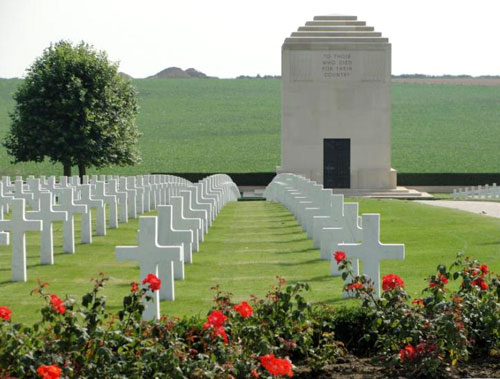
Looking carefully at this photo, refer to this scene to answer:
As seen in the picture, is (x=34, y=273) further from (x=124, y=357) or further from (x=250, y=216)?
(x=250, y=216)

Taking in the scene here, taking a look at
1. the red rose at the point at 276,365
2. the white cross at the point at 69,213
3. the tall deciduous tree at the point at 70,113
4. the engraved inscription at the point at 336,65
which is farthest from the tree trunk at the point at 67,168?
the red rose at the point at 276,365

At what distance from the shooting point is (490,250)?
52.4ft

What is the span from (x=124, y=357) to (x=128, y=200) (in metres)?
18.2

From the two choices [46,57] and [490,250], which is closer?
[490,250]

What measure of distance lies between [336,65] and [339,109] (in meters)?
2.29

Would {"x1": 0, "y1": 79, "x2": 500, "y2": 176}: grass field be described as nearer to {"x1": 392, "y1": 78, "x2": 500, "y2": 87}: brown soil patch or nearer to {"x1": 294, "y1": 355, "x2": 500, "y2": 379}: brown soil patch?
{"x1": 392, "y1": 78, "x2": 500, "y2": 87}: brown soil patch

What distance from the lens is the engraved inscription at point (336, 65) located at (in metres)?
51.3

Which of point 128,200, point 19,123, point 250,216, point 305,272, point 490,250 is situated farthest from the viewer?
point 19,123

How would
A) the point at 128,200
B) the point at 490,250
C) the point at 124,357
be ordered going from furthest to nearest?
the point at 128,200
the point at 490,250
the point at 124,357

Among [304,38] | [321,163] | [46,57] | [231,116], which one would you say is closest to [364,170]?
[321,163]

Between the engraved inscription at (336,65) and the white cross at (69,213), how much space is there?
114 feet

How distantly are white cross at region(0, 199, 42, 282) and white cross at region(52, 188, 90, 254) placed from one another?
281 cm

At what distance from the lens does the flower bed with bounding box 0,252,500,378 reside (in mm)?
6773

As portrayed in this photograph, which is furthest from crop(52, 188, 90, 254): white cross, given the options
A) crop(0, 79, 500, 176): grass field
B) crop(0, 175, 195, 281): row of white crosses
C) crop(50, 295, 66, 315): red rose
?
crop(0, 79, 500, 176): grass field
